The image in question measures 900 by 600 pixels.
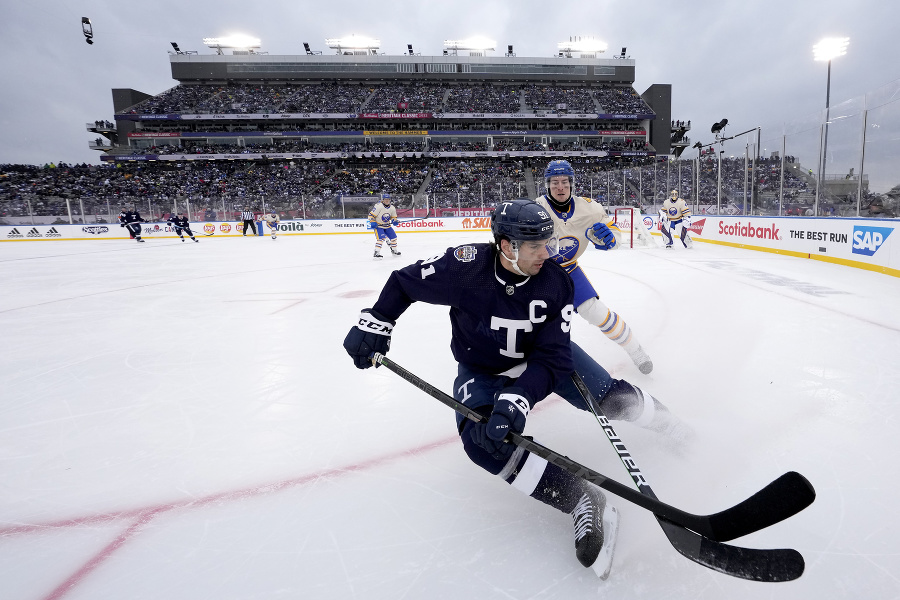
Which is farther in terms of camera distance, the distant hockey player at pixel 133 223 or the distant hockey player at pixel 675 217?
the distant hockey player at pixel 133 223

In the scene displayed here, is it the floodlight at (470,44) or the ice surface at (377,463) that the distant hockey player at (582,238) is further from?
the floodlight at (470,44)

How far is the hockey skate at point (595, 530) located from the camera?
147 centimetres

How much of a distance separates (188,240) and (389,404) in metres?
18.0

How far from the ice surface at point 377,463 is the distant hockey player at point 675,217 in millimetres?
7235

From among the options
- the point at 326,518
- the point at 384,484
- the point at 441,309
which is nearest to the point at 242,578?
the point at 326,518

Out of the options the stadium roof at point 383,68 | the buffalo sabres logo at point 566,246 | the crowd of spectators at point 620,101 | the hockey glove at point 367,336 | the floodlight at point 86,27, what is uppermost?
the stadium roof at point 383,68

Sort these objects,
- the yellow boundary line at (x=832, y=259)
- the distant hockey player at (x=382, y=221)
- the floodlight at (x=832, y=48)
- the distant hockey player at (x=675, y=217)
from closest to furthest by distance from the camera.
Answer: the yellow boundary line at (x=832, y=259)
the distant hockey player at (x=382, y=221)
the distant hockey player at (x=675, y=217)
the floodlight at (x=832, y=48)

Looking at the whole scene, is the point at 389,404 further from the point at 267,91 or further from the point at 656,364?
the point at 267,91

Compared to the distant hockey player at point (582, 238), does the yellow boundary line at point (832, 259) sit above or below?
below

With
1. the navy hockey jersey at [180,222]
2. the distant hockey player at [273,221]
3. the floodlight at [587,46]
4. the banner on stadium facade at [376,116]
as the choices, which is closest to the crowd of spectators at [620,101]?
the banner on stadium facade at [376,116]

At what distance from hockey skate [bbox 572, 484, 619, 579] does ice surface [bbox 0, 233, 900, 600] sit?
0.05 m

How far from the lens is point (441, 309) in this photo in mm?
5242

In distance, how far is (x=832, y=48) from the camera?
1482 cm

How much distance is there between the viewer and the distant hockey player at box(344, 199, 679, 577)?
1572 millimetres
